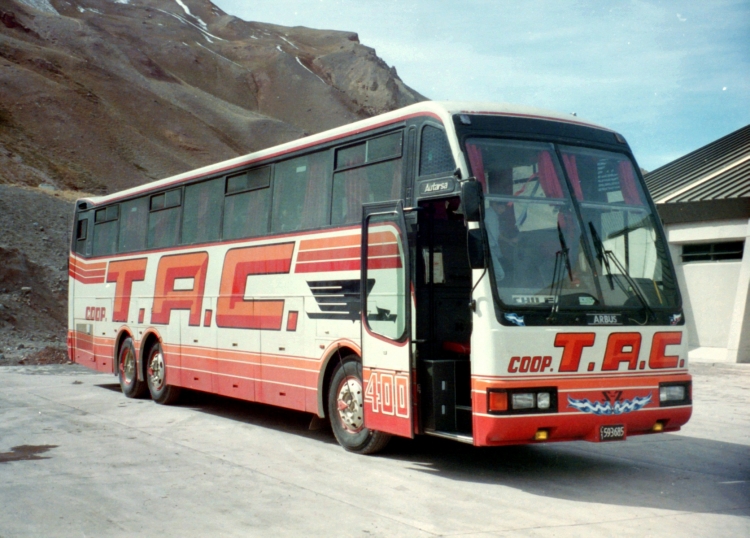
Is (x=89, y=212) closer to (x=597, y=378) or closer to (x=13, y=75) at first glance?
(x=597, y=378)

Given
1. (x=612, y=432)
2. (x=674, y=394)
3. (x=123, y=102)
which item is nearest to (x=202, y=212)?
(x=612, y=432)

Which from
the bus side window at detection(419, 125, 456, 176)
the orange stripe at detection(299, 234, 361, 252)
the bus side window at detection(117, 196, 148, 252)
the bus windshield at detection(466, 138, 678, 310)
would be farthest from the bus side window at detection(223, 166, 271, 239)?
the bus windshield at detection(466, 138, 678, 310)

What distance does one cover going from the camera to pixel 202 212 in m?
13.6

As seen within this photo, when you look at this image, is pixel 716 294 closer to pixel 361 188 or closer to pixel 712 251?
pixel 712 251

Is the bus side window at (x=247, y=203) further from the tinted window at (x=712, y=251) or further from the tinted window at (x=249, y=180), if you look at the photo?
the tinted window at (x=712, y=251)

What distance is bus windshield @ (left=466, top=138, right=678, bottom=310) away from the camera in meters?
8.15

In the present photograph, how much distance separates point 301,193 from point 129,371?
272 inches

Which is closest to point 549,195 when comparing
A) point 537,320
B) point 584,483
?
point 537,320

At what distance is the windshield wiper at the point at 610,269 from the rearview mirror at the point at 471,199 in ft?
4.23

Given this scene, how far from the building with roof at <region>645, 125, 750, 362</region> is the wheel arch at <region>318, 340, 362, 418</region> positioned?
15403 mm

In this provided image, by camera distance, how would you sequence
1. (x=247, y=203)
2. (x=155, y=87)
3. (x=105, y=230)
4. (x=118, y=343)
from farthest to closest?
→ (x=155, y=87), (x=105, y=230), (x=118, y=343), (x=247, y=203)

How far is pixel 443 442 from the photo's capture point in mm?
11062

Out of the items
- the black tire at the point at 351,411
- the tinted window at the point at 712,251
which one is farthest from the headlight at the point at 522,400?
the tinted window at the point at 712,251

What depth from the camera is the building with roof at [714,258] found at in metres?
22.6
